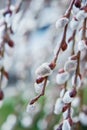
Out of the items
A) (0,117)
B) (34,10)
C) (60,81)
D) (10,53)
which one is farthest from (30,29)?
(0,117)

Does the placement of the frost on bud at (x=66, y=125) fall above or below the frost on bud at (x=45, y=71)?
below

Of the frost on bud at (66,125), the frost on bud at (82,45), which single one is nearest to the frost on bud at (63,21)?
the frost on bud at (82,45)

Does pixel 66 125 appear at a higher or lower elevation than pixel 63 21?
lower

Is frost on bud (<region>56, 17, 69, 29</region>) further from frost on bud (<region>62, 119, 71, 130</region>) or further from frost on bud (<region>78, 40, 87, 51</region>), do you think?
frost on bud (<region>62, 119, 71, 130</region>)

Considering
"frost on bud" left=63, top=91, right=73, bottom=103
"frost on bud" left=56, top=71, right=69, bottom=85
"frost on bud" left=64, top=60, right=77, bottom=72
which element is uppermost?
"frost on bud" left=64, top=60, right=77, bottom=72

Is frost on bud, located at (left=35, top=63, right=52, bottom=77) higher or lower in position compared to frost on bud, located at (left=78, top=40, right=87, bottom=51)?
lower

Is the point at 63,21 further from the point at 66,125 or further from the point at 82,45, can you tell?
the point at 66,125

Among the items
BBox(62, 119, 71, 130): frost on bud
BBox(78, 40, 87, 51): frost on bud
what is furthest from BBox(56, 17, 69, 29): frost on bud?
BBox(62, 119, 71, 130): frost on bud

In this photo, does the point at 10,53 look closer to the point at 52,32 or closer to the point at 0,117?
the point at 52,32

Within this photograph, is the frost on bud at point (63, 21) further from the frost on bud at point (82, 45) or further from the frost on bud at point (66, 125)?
the frost on bud at point (66, 125)

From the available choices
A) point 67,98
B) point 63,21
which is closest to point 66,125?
point 67,98

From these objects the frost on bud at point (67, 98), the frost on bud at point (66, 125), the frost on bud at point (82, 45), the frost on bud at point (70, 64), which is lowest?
the frost on bud at point (66, 125)
